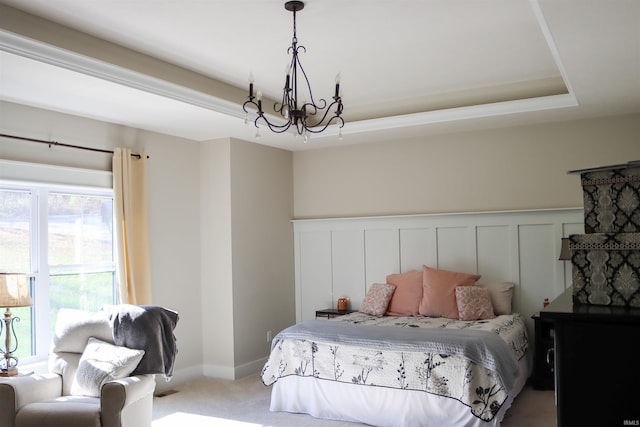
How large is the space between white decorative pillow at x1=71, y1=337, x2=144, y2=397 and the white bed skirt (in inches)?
53.8

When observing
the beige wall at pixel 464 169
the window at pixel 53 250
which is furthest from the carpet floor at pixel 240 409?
the beige wall at pixel 464 169

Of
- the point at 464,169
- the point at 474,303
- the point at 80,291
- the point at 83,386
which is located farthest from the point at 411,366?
the point at 80,291

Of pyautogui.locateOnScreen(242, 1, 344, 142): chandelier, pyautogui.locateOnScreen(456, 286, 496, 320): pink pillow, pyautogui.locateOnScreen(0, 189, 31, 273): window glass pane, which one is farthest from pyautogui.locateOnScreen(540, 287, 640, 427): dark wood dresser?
pyautogui.locateOnScreen(0, 189, 31, 273): window glass pane

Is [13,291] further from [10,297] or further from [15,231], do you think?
[15,231]

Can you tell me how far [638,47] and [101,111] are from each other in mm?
3900

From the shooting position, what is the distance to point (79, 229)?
4777mm

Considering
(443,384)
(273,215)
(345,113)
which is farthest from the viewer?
(273,215)

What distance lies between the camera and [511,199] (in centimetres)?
553

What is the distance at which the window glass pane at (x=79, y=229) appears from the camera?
179 inches

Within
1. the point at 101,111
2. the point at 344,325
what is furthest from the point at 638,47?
the point at 101,111

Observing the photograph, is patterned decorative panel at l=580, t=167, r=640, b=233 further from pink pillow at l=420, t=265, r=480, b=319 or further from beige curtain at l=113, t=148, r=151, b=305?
beige curtain at l=113, t=148, r=151, b=305

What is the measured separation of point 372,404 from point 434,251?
2.16 meters

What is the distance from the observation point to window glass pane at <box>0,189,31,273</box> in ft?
13.6

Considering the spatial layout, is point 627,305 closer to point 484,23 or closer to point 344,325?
point 484,23
